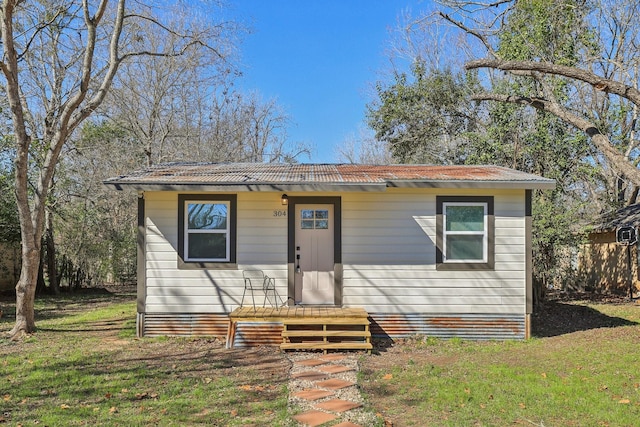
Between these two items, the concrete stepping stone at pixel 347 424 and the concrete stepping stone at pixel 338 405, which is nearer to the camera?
the concrete stepping stone at pixel 347 424

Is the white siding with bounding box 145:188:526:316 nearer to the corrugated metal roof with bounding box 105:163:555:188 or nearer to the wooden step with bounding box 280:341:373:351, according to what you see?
the corrugated metal roof with bounding box 105:163:555:188

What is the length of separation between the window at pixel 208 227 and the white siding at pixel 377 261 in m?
0.14

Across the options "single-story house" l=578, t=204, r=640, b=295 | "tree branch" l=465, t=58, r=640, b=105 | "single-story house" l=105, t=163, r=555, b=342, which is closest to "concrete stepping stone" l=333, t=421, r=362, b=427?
"single-story house" l=105, t=163, r=555, b=342

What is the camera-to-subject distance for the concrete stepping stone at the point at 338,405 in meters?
A: 4.57

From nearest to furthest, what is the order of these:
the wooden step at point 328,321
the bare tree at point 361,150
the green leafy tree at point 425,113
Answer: the wooden step at point 328,321 < the green leafy tree at point 425,113 < the bare tree at point 361,150

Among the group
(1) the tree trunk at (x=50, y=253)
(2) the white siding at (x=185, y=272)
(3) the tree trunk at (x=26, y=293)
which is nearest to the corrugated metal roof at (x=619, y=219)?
(2) the white siding at (x=185, y=272)

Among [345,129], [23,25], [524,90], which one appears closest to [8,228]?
[23,25]

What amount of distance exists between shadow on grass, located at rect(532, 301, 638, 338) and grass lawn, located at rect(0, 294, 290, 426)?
567cm

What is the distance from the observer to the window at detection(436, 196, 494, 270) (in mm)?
7871

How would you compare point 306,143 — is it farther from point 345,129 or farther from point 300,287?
point 300,287

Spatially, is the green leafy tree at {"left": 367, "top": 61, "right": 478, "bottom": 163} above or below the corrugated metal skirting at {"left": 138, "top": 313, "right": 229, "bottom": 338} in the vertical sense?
above

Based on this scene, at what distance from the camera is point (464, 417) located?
14.2 feet

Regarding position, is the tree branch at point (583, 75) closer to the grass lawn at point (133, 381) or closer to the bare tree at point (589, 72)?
the bare tree at point (589, 72)

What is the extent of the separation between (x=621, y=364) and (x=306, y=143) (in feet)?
66.0
